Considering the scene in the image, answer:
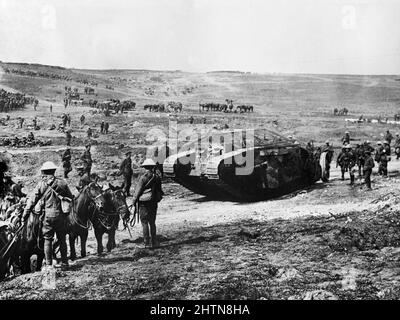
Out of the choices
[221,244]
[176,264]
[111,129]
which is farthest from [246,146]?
[111,129]

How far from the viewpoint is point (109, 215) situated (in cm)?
916

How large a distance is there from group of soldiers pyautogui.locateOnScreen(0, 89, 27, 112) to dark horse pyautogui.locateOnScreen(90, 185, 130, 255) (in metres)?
16.9

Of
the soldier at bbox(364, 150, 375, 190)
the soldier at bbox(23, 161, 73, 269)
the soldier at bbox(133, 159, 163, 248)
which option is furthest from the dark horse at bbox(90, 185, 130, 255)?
the soldier at bbox(364, 150, 375, 190)

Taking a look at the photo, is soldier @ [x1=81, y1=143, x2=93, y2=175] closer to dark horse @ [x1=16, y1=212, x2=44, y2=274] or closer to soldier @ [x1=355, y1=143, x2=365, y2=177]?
dark horse @ [x1=16, y1=212, x2=44, y2=274]

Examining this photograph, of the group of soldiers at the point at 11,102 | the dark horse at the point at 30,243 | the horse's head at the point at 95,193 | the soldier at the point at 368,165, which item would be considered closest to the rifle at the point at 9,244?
the dark horse at the point at 30,243

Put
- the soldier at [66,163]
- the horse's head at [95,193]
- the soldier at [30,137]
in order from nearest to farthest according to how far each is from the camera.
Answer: the horse's head at [95,193]
the soldier at [66,163]
the soldier at [30,137]

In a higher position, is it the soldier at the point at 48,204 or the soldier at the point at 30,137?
the soldier at the point at 30,137

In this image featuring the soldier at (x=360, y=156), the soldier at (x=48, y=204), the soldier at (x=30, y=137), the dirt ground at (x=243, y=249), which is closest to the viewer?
the dirt ground at (x=243, y=249)

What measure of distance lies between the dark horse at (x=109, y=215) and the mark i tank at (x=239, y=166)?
3513 mm

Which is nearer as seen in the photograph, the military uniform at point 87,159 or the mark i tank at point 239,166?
the mark i tank at point 239,166

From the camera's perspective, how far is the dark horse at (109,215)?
903 centimetres

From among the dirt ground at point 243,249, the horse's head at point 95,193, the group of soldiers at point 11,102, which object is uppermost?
the group of soldiers at point 11,102

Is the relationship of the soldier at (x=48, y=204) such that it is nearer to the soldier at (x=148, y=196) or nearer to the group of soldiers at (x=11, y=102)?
the soldier at (x=148, y=196)

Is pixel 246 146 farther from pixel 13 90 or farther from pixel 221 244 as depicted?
pixel 13 90
